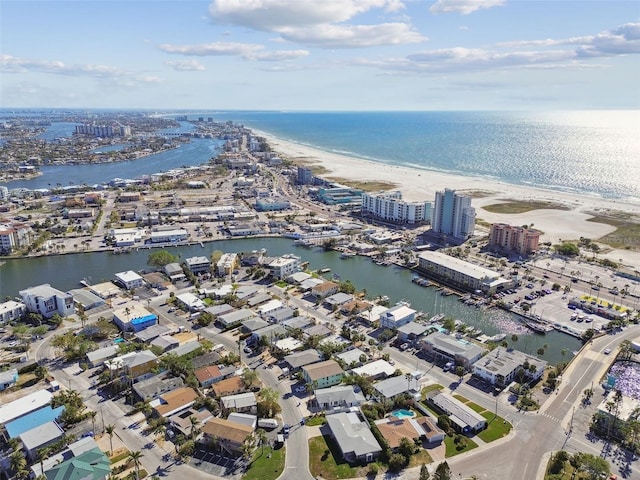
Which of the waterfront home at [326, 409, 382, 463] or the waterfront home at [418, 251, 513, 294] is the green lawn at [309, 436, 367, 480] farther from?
the waterfront home at [418, 251, 513, 294]

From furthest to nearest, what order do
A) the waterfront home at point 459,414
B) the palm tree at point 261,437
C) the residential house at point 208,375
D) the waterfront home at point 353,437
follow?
the residential house at point 208,375 < the waterfront home at point 459,414 < the palm tree at point 261,437 < the waterfront home at point 353,437

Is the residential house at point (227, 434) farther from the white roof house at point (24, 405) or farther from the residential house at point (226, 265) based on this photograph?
the residential house at point (226, 265)

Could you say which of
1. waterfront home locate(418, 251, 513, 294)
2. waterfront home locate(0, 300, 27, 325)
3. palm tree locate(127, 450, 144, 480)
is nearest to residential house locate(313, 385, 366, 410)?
palm tree locate(127, 450, 144, 480)

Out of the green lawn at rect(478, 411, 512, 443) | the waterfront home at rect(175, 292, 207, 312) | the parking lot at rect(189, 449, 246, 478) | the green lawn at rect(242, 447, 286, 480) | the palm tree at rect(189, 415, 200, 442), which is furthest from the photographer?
the waterfront home at rect(175, 292, 207, 312)

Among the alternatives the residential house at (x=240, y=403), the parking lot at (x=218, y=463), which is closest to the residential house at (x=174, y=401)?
the residential house at (x=240, y=403)

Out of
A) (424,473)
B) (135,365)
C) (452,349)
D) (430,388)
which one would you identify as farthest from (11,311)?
(452,349)

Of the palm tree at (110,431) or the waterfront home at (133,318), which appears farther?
the waterfront home at (133,318)

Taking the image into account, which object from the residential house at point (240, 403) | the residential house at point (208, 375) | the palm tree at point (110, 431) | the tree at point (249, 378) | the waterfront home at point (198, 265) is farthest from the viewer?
the waterfront home at point (198, 265)
